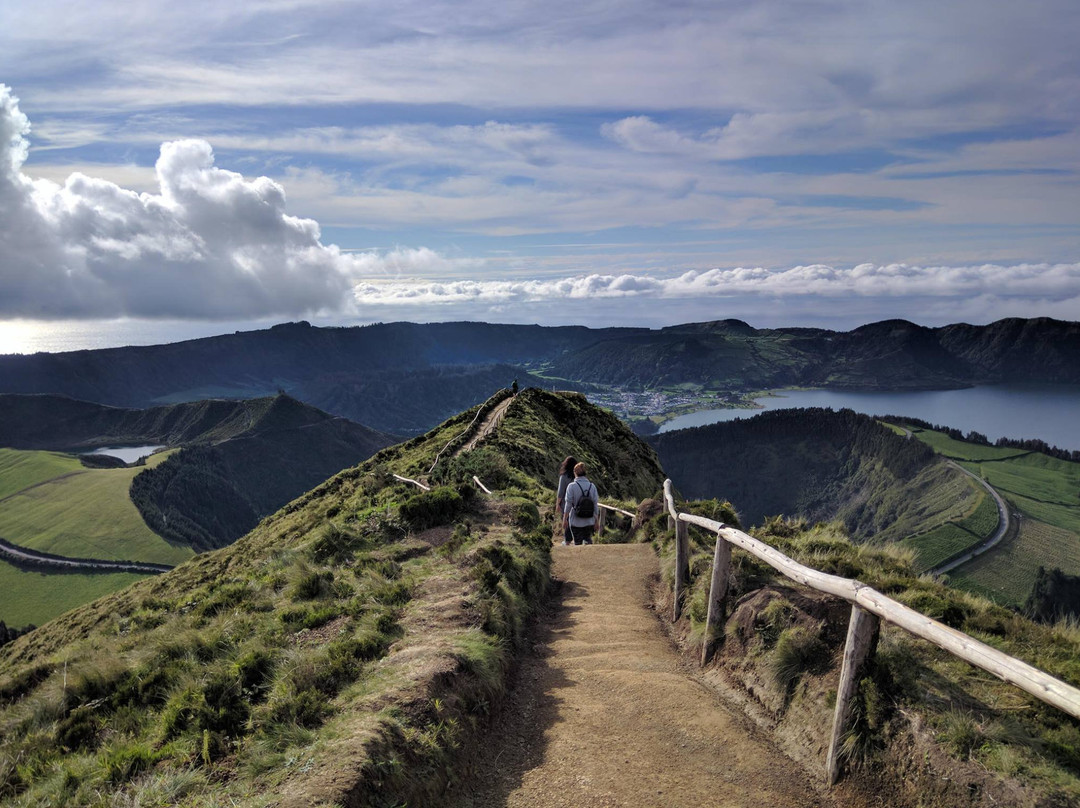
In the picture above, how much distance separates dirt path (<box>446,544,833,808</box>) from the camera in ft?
20.1

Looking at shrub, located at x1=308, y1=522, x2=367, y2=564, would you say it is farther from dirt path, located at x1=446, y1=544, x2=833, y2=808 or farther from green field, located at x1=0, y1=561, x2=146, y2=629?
green field, located at x1=0, y1=561, x2=146, y2=629

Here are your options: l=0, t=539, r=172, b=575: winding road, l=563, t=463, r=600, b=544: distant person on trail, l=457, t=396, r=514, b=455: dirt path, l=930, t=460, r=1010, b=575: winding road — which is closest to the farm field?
l=930, t=460, r=1010, b=575: winding road

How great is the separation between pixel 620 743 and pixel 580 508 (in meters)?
10.0

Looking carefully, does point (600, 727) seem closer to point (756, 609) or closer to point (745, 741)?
point (745, 741)

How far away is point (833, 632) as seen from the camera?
23.0ft

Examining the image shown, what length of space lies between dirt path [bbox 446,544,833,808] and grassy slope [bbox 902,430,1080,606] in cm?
10663

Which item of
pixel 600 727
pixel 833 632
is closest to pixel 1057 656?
pixel 833 632

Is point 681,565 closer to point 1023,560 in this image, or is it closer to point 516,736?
point 516,736

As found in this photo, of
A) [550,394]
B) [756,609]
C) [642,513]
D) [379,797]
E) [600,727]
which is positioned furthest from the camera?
[550,394]

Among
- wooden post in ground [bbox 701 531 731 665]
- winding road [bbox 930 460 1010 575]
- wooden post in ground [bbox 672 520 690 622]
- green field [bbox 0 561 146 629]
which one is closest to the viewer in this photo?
wooden post in ground [bbox 701 531 731 665]

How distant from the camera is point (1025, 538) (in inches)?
5408

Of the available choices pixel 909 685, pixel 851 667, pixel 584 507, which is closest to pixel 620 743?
pixel 851 667

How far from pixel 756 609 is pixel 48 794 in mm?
8429

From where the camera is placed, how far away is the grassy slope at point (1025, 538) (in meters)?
119
